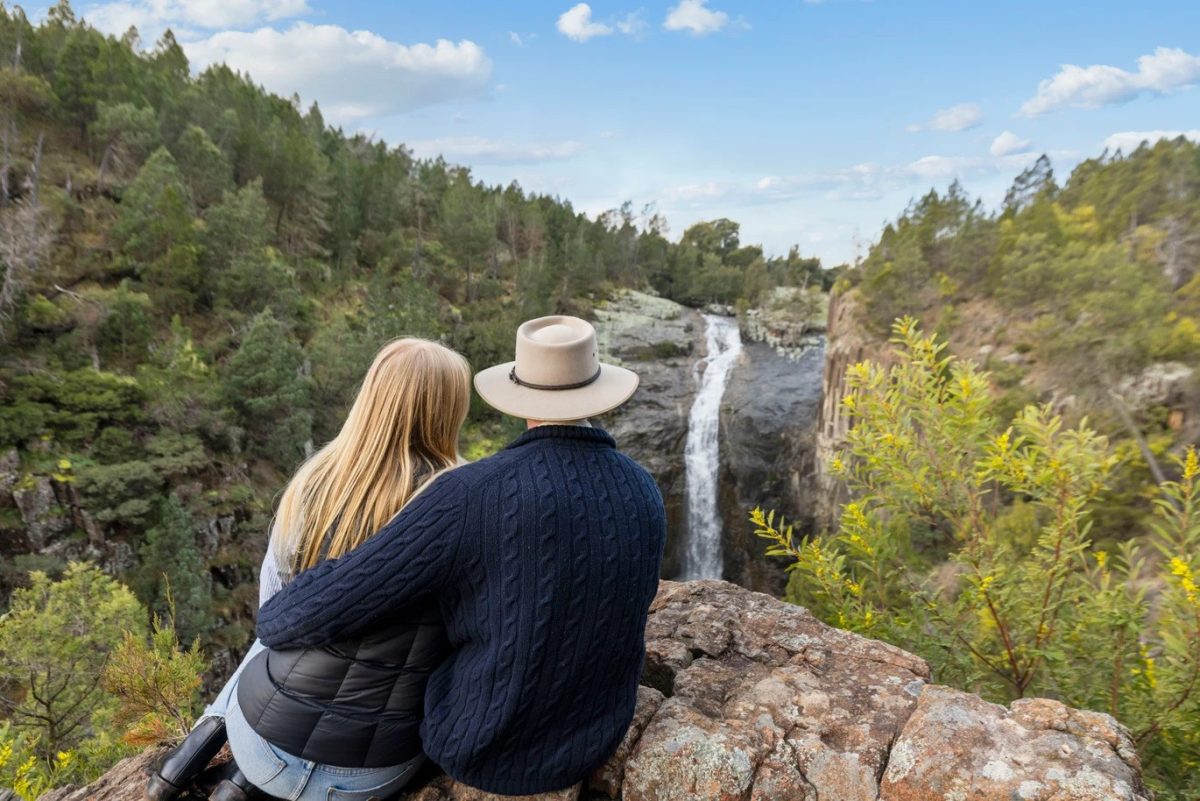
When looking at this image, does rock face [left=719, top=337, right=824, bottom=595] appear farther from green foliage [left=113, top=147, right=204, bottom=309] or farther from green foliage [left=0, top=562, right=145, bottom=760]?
green foliage [left=113, top=147, right=204, bottom=309]

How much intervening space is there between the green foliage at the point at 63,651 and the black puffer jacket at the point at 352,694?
24.2 feet

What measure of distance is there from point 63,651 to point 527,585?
10354 mm

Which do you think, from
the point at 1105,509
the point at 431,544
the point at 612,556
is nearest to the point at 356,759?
the point at 431,544

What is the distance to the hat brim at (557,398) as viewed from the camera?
66.6 inches

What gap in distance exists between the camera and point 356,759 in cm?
181

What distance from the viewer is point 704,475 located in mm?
25344

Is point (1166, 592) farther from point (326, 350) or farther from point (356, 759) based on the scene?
point (326, 350)

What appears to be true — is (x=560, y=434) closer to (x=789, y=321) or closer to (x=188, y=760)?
(x=188, y=760)

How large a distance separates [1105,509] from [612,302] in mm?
34166

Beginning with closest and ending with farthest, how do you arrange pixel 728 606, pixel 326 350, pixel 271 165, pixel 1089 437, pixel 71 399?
pixel 1089 437 < pixel 728 606 < pixel 71 399 < pixel 326 350 < pixel 271 165

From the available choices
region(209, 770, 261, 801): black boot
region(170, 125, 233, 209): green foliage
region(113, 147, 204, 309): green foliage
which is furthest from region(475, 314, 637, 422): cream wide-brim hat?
region(170, 125, 233, 209): green foliage

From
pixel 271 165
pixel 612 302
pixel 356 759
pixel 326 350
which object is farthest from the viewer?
pixel 612 302

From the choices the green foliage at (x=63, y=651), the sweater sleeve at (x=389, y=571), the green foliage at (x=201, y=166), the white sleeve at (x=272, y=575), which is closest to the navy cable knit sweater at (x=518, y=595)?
the sweater sleeve at (x=389, y=571)

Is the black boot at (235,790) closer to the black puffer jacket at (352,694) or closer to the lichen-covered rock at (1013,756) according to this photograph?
the black puffer jacket at (352,694)
